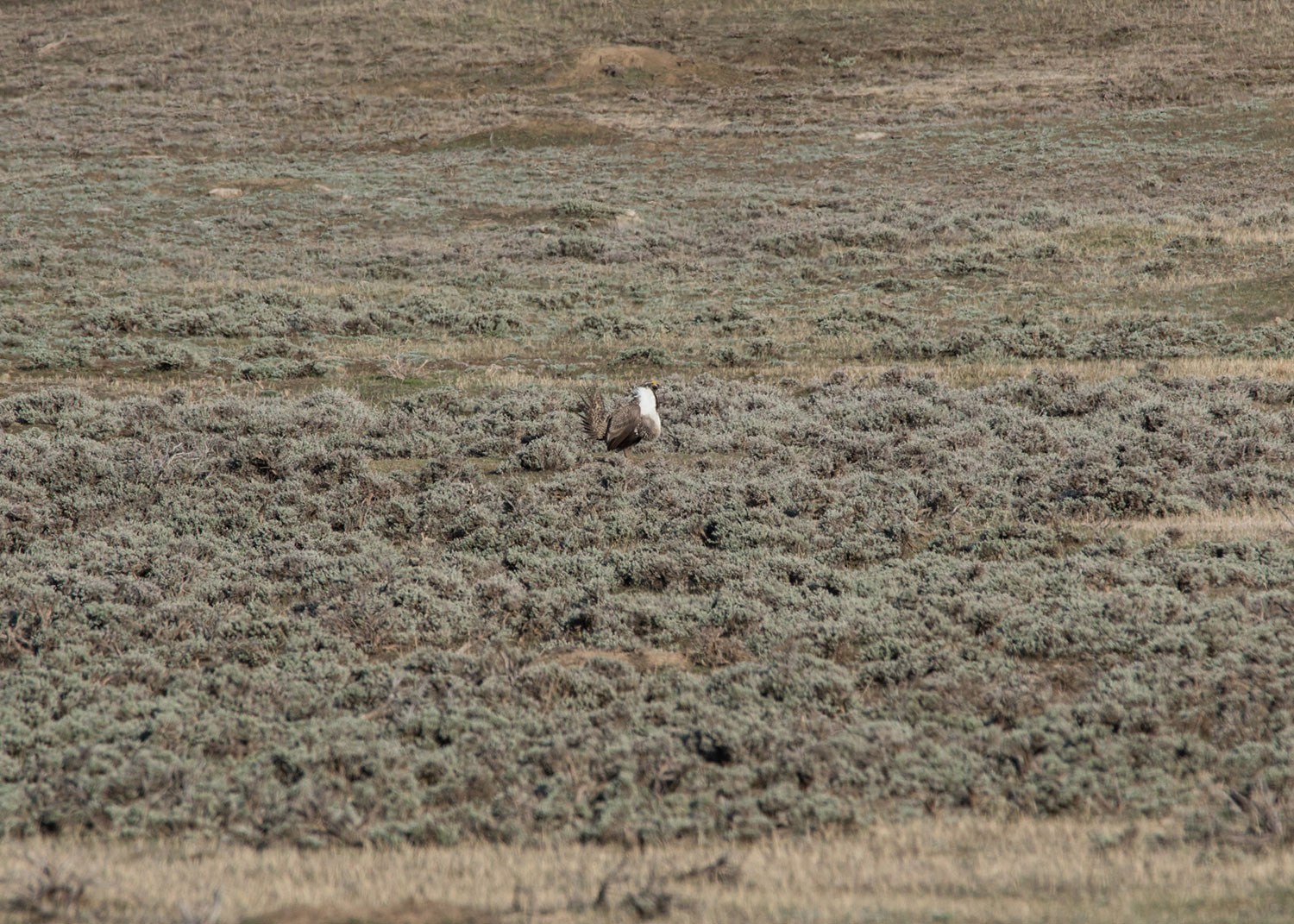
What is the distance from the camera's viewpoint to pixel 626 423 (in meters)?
14.1

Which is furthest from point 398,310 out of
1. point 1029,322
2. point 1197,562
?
point 1197,562

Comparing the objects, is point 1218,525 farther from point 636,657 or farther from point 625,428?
point 625,428

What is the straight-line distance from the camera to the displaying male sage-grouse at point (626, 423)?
46.3 ft

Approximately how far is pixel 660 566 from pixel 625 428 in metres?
3.77

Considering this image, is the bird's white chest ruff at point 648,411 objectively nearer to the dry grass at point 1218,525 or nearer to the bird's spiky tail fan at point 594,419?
the bird's spiky tail fan at point 594,419

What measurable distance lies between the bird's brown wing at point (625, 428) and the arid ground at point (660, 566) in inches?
13.3

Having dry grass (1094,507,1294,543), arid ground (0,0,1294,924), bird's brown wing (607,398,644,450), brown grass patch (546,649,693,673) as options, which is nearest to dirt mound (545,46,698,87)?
arid ground (0,0,1294,924)

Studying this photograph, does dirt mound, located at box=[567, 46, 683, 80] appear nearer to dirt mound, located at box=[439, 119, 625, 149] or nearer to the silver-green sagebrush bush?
dirt mound, located at box=[439, 119, 625, 149]

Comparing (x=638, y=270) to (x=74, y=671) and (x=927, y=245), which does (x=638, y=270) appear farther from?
(x=74, y=671)

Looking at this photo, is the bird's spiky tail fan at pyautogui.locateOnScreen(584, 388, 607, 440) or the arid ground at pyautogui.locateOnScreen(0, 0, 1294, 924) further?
the bird's spiky tail fan at pyautogui.locateOnScreen(584, 388, 607, 440)

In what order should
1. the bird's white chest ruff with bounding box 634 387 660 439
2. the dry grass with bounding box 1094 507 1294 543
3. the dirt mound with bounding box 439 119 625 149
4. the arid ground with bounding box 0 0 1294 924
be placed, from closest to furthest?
the arid ground with bounding box 0 0 1294 924 → the dry grass with bounding box 1094 507 1294 543 → the bird's white chest ruff with bounding box 634 387 660 439 → the dirt mound with bounding box 439 119 625 149

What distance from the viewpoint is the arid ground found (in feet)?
20.2

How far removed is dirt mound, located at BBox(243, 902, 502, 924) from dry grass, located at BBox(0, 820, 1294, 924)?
0.01 meters

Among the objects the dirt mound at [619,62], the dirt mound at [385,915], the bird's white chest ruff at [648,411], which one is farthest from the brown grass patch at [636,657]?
the dirt mound at [619,62]
